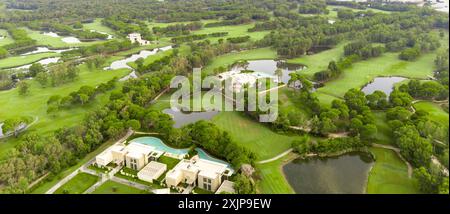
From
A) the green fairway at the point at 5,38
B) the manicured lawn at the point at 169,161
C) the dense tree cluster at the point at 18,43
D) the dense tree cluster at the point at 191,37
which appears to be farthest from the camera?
the green fairway at the point at 5,38

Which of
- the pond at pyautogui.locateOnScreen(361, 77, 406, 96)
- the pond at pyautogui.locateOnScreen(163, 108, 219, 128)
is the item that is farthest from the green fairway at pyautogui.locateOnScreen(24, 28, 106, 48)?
the pond at pyautogui.locateOnScreen(361, 77, 406, 96)

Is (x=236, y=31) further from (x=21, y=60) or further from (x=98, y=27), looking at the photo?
(x=21, y=60)

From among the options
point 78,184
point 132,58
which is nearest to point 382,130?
point 78,184

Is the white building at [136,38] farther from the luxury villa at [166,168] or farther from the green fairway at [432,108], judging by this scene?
the green fairway at [432,108]

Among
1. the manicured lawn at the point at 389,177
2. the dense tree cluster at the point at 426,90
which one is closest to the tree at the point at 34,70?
the manicured lawn at the point at 389,177

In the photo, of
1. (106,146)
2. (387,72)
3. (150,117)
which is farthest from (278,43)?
(106,146)

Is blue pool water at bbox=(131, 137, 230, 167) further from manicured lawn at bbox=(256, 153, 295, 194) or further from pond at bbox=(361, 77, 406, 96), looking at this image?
pond at bbox=(361, 77, 406, 96)

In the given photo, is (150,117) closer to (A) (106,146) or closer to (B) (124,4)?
(A) (106,146)
